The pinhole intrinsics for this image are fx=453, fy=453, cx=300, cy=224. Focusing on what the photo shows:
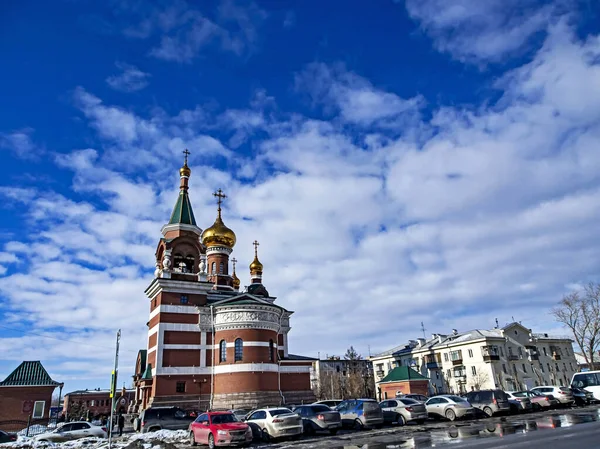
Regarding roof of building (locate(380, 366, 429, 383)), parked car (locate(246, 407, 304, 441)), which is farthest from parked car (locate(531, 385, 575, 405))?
roof of building (locate(380, 366, 429, 383))

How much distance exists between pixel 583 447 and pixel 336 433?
1105cm

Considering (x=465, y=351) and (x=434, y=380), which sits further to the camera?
(x=434, y=380)

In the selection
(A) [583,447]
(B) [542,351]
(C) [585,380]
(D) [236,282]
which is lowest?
(A) [583,447]

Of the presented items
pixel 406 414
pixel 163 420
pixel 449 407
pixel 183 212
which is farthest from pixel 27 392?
pixel 449 407

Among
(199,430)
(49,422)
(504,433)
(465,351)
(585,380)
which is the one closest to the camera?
(504,433)

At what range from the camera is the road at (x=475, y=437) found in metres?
13.0

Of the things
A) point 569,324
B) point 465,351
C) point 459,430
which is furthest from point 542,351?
point 459,430

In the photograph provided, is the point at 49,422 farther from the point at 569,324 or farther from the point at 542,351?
the point at 542,351

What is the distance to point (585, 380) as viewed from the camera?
28688mm

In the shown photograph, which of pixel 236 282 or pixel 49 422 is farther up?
pixel 236 282

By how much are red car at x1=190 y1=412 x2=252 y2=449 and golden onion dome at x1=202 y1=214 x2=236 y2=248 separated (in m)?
30.0

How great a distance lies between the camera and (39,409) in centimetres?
3588

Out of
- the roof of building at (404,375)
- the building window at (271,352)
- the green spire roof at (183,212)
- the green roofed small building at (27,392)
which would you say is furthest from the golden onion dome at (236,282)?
the green roofed small building at (27,392)

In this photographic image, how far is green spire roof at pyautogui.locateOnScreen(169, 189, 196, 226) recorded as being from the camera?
140 ft
